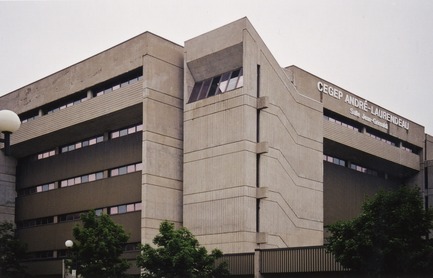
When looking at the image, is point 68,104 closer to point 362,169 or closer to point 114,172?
point 114,172

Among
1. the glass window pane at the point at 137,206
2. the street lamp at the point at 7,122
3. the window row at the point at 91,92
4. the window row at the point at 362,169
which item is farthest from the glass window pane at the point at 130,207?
the street lamp at the point at 7,122

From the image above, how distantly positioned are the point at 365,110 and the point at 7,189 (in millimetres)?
33223

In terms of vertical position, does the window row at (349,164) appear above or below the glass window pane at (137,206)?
above

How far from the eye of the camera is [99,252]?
38.3 metres

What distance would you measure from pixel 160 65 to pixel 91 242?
1496cm

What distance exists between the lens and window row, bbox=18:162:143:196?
50.0m

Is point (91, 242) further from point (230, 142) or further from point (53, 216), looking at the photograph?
point (53, 216)

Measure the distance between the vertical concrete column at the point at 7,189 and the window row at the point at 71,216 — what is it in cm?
149

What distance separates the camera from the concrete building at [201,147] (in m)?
44.4

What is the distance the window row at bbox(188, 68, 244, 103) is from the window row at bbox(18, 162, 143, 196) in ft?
22.0

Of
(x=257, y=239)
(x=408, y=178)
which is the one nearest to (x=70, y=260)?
(x=257, y=239)

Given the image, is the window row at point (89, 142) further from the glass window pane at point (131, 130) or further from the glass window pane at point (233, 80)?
the glass window pane at point (233, 80)

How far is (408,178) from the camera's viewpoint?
69.4m

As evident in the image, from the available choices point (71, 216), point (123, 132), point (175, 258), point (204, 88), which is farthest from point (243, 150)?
point (71, 216)
